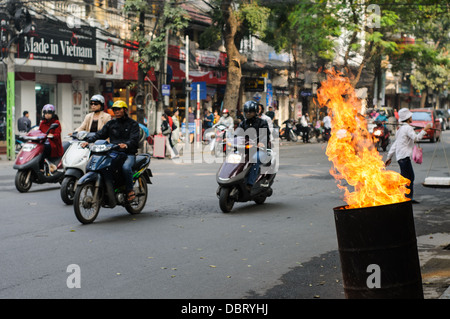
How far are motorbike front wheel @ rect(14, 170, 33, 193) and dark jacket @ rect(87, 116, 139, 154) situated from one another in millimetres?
3266

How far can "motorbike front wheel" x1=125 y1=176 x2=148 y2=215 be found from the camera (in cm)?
981

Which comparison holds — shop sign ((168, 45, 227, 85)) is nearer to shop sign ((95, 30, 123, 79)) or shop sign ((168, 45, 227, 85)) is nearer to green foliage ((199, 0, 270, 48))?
green foliage ((199, 0, 270, 48))

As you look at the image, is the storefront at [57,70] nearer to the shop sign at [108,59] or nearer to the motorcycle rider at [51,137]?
the shop sign at [108,59]

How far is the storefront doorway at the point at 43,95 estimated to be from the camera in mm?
25328

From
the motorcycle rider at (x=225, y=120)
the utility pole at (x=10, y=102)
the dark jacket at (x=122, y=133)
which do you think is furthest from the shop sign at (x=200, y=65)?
the dark jacket at (x=122, y=133)

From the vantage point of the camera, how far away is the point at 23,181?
1227 cm

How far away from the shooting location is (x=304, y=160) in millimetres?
20406

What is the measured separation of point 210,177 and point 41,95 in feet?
42.4

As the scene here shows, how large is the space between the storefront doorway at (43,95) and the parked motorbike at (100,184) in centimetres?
1712

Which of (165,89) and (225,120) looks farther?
(165,89)

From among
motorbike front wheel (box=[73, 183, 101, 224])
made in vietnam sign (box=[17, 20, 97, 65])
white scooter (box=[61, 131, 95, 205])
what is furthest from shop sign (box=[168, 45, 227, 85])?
motorbike front wheel (box=[73, 183, 101, 224])

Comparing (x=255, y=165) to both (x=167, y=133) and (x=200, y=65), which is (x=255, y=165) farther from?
(x=200, y=65)

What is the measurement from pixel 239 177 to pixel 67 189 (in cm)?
297

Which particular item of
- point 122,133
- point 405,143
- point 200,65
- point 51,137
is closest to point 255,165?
point 122,133
